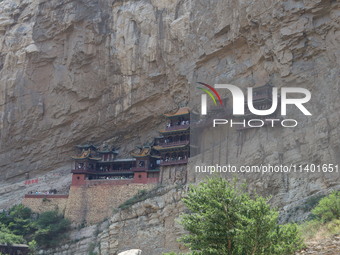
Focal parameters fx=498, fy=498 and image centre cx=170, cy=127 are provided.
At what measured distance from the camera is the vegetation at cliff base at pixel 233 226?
10.1m

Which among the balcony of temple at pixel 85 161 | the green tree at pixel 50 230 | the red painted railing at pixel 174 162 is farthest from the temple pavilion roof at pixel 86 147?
the red painted railing at pixel 174 162

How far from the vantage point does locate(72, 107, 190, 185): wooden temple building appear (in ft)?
98.9

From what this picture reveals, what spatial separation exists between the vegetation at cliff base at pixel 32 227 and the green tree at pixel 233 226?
1945 cm

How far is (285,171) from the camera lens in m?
23.7

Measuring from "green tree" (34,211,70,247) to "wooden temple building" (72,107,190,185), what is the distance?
9.68 ft

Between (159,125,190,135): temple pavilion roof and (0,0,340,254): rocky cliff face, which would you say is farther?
(159,125,190,135): temple pavilion roof

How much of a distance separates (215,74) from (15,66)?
1573cm

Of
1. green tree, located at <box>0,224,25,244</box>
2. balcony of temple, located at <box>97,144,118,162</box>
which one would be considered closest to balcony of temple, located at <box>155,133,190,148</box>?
balcony of temple, located at <box>97,144,118,162</box>

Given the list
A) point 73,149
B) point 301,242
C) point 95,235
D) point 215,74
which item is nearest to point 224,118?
point 215,74

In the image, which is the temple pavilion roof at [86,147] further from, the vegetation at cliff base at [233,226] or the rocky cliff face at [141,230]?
the vegetation at cliff base at [233,226]

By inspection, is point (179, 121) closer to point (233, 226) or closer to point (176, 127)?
point (176, 127)

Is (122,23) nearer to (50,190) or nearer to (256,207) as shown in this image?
(50,190)

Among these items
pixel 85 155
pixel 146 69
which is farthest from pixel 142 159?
pixel 146 69

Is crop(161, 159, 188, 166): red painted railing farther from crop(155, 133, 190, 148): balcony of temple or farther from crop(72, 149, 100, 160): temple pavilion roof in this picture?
crop(72, 149, 100, 160): temple pavilion roof
